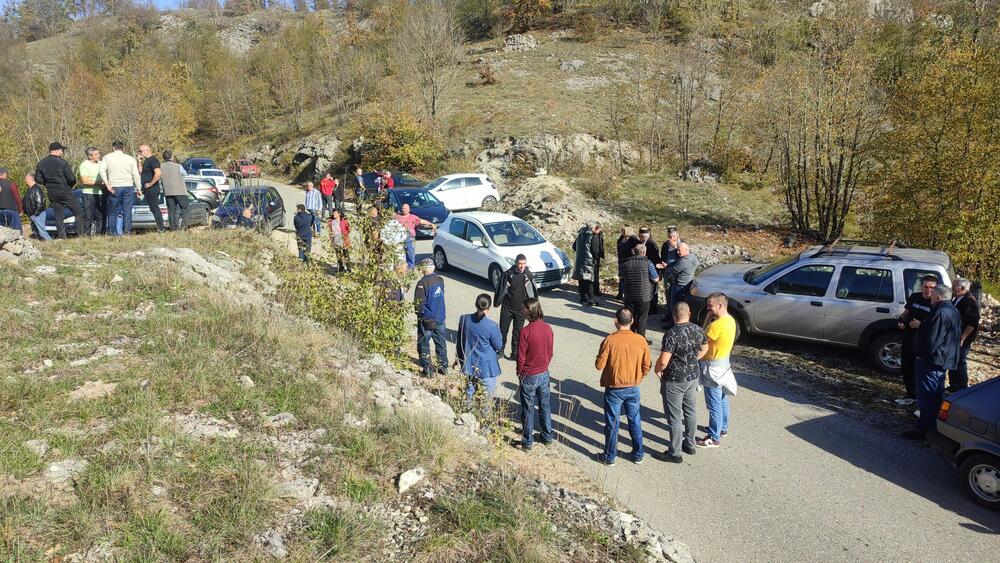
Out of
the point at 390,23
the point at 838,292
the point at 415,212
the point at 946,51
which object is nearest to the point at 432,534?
the point at 838,292

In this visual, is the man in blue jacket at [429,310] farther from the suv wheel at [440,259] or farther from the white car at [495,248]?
the suv wheel at [440,259]

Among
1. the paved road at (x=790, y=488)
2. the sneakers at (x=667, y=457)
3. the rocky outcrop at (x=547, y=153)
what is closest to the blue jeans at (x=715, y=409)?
the paved road at (x=790, y=488)

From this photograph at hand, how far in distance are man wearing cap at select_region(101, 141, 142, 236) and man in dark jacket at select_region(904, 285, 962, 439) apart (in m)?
13.1

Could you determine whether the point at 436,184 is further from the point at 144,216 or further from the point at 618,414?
the point at 618,414

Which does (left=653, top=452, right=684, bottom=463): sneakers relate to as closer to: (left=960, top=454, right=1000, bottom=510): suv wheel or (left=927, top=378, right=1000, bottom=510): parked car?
(left=927, top=378, right=1000, bottom=510): parked car

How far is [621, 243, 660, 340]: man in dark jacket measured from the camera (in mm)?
9656

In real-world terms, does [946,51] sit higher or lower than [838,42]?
lower

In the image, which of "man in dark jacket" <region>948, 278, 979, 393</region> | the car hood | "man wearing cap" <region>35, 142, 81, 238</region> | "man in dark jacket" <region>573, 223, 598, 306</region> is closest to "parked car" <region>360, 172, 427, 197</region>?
the car hood

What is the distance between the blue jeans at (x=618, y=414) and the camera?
20.6 feet

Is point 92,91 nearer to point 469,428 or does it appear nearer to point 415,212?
point 415,212

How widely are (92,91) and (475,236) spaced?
125 ft

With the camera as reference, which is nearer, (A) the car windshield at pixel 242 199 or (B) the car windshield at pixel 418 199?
(A) the car windshield at pixel 242 199

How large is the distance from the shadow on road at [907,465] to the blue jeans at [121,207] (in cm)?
1252

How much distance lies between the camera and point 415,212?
66.5 feet
